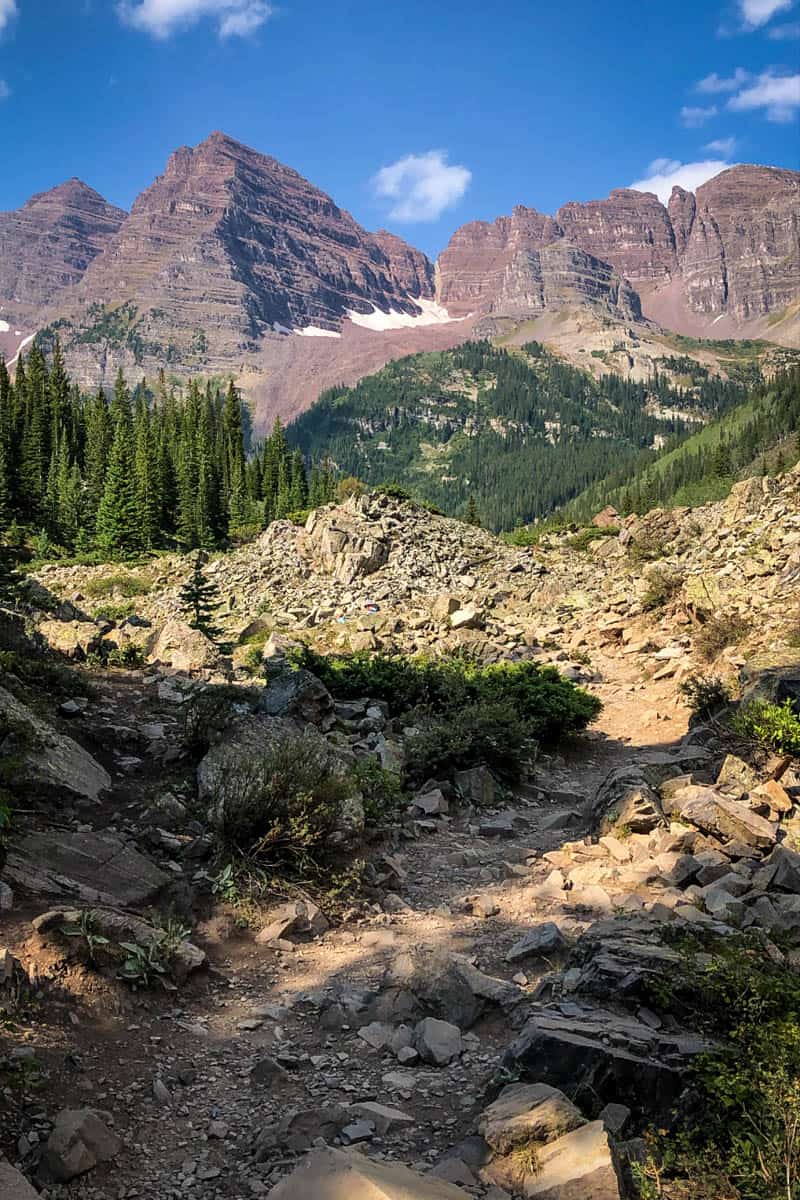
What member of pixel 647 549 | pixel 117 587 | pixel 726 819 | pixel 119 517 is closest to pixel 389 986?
pixel 726 819

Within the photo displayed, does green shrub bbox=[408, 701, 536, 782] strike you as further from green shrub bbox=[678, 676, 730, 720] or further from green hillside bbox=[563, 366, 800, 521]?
green hillside bbox=[563, 366, 800, 521]

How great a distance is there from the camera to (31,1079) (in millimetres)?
3875

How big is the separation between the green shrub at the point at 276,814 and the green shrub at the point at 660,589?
729 inches

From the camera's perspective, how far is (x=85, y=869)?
254 inches

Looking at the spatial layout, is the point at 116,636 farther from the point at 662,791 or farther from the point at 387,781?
the point at 662,791

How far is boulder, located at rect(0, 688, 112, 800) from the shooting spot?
7685 millimetres

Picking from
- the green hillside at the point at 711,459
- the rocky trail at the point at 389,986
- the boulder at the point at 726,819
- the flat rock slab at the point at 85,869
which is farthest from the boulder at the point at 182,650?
the green hillside at the point at 711,459

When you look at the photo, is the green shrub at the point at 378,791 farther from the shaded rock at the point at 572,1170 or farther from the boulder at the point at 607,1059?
the shaded rock at the point at 572,1170

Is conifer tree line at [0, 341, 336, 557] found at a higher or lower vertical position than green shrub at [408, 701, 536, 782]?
higher

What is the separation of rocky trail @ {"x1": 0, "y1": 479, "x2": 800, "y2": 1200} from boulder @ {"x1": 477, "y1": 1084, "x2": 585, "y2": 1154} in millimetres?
11

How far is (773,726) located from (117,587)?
3209 centimetres

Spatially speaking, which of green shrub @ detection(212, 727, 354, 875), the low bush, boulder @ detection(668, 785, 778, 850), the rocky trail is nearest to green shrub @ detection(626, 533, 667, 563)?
the rocky trail

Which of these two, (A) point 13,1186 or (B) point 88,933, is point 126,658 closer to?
(B) point 88,933

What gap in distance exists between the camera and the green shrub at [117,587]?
115 feet
